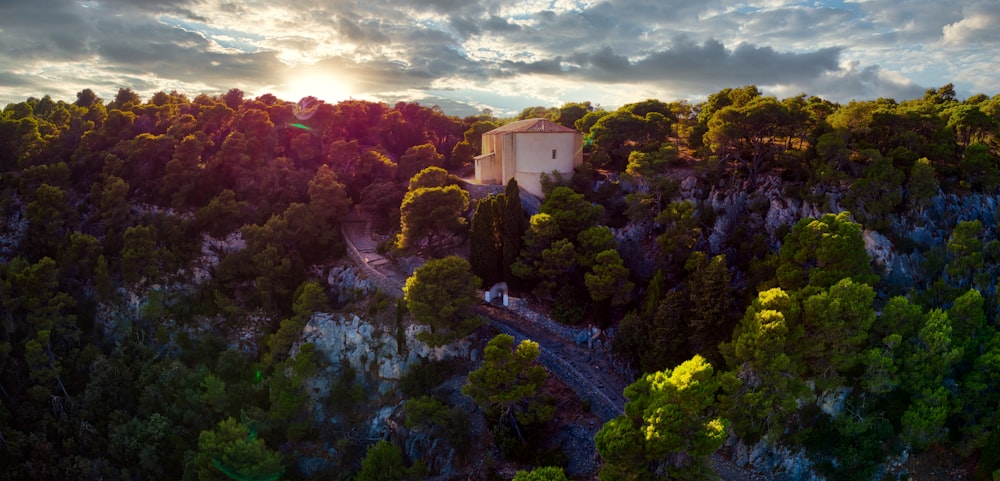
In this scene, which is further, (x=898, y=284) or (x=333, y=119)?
(x=333, y=119)

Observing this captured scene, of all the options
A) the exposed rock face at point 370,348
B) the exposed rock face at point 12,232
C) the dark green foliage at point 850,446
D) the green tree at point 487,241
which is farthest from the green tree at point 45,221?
the dark green foliage at point 850,446

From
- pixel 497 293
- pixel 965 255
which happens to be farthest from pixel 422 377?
pixel 965 255

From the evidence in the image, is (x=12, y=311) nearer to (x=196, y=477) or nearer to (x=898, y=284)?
(x=196, y=477)

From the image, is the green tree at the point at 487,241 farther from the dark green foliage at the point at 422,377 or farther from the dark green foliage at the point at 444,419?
the dark green foliage at the point at 444,419

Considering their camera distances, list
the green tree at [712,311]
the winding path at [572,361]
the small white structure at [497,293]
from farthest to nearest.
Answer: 1. the small white structure at [497,293]
2. the winding path at [572,361]
3. the green tree at [712,311]

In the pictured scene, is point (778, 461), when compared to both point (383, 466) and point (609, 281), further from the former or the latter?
point (383, 466)

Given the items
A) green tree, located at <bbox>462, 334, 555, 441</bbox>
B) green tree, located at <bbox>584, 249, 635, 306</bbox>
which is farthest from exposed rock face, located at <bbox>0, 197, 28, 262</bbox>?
green tree, located at <bbox>584, 249, 635, 306</bbox>

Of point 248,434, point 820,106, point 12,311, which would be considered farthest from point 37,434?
point 820,106
